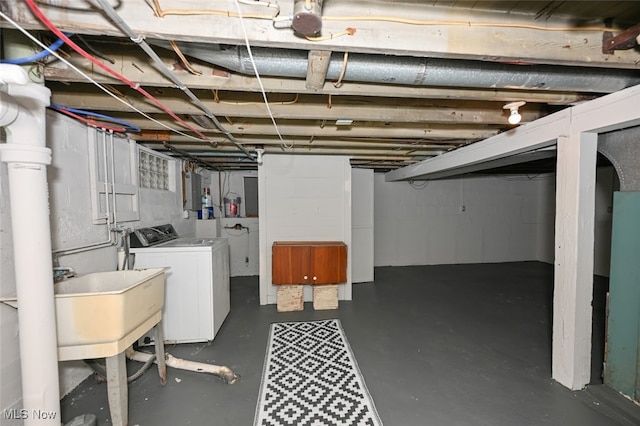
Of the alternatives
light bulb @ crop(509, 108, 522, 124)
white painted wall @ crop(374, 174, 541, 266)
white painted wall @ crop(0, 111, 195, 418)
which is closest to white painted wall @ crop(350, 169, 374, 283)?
white painted wall @ crop(374, 174, 541, 266)

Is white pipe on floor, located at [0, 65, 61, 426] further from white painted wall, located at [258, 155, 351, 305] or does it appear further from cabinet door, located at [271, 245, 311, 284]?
white painted wall, located at [258, 155, 351, 305]

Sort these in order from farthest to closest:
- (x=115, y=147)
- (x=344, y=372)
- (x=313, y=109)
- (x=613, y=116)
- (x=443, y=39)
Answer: (x=115, y=147) < (x=344, y=372) < (x=313, y=109) < (x=613, y=116) < (x=443, y=39)

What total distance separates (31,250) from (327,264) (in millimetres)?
2640

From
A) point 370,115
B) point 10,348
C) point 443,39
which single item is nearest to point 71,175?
point 10,348

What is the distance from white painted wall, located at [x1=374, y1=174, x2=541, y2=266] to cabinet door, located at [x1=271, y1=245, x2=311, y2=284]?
2.71 metres

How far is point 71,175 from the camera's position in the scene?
1.92m

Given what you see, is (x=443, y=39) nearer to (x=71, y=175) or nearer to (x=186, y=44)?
(x=186, y=44)

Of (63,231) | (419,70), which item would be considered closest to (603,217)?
(419,70)

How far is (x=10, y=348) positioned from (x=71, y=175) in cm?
113

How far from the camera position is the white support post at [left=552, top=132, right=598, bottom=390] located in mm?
1827

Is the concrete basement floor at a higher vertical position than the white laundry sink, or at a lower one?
lower

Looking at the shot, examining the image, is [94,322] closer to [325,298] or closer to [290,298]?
[290,298]

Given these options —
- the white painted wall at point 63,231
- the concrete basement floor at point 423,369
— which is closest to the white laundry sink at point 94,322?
the white painted wall at point 63,231

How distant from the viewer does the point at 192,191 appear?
4031mm
